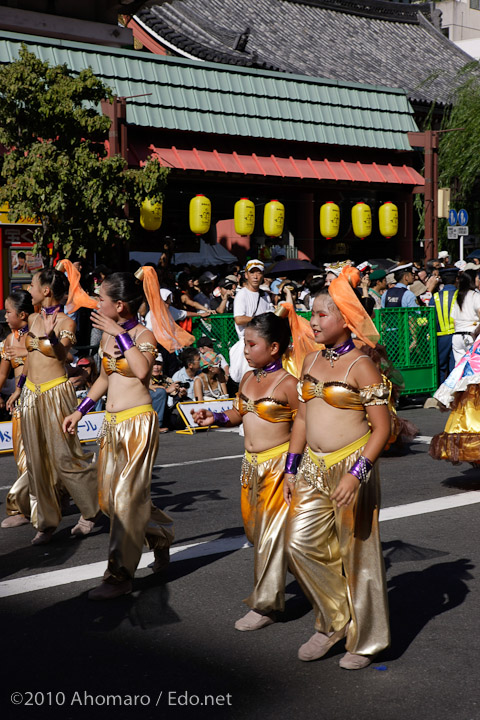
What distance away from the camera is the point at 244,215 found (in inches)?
755

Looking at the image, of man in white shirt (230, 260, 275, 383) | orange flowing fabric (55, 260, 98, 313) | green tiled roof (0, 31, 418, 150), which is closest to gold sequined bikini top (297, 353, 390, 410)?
orange flowing fabric (55, 260, 98, 313)

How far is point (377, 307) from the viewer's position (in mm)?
15141

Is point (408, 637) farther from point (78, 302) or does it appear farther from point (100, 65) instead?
point (100, 65)

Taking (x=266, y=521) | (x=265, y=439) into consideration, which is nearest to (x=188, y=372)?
(x=265, y=439)

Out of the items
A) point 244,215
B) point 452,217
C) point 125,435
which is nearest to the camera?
point 125,435

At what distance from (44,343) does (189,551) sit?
1.96 m

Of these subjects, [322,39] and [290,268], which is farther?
[322,39]

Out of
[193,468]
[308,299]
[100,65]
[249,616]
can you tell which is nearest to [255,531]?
[249,616]

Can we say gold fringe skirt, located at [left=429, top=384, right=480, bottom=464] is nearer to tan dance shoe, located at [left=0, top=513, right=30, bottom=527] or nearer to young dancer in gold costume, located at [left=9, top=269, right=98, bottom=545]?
young dancer in gold costume, located at [left=9, top=269, right=98, bottom=545]

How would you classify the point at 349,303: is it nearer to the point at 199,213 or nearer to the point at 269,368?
the point at 269,368

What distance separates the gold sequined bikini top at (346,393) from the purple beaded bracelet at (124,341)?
4.47 ft

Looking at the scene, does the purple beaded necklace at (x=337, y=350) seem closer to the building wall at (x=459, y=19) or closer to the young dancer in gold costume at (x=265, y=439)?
the young dancer in gold costume at (x=265, y=439)

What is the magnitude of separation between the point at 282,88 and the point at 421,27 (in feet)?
60.7

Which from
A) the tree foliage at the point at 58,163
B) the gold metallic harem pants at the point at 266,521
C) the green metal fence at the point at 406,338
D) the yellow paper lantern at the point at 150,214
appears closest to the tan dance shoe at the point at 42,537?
the gold metallic harem pants at the point at 266,521
